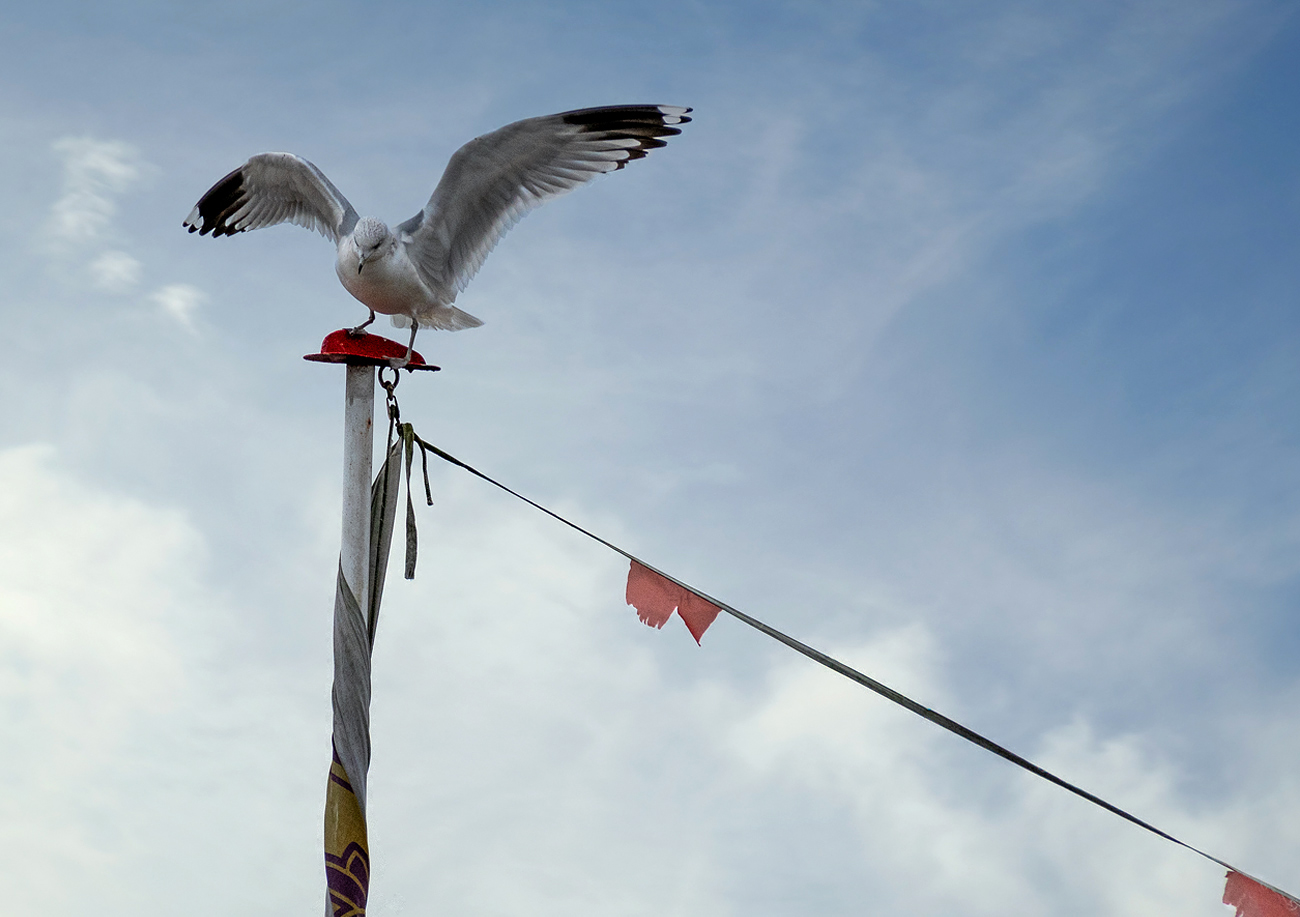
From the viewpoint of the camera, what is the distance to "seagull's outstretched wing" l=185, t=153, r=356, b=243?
163 inches

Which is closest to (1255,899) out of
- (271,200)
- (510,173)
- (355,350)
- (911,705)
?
(911,705)

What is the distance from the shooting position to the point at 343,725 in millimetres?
3490

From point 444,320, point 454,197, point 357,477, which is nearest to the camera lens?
point 357,477

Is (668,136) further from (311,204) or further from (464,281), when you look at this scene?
(311,204)

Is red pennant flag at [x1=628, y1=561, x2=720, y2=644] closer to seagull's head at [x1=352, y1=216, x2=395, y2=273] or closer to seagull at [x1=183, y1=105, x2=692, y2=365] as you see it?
seagull at [x1=183, y1=105, x2=692, y2=365]

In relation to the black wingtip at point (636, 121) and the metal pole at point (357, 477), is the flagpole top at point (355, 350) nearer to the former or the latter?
the metal pole at point (357, 477)

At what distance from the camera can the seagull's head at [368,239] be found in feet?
12.1

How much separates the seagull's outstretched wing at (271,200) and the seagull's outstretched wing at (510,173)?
1.06ft

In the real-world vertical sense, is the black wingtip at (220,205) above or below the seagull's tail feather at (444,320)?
above

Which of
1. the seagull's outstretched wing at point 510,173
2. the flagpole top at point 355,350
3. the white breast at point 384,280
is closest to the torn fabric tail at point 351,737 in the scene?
the flagpole top at point 355,350

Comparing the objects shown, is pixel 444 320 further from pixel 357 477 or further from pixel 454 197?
pixel 357 477

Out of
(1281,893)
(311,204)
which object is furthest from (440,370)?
(1281,893)

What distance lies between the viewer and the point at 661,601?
3643mm

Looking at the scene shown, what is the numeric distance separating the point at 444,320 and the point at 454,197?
413 millimetres
